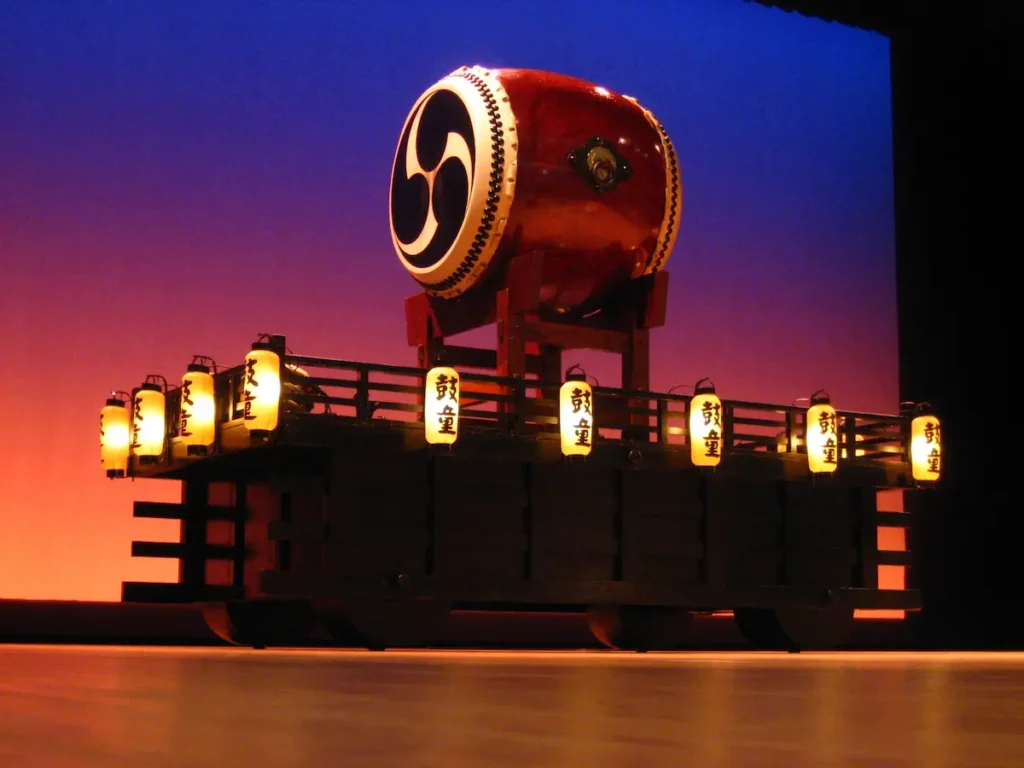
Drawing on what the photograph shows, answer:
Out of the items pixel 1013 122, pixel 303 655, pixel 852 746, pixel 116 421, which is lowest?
pixel 303 655

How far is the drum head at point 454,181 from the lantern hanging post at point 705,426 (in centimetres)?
189

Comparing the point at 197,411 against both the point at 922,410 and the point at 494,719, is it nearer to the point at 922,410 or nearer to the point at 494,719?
the point at 922,410

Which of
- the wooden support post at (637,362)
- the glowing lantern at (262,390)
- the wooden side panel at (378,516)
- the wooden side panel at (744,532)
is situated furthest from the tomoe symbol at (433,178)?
the wooden side panel at (744,532)

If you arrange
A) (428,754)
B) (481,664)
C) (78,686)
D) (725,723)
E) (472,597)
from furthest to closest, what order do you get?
(472,597) < (481,664) < (78,686) < (725,723) < (428,754)

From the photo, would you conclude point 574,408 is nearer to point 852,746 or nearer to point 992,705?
point 992,705

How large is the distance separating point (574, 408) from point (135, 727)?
280 inches

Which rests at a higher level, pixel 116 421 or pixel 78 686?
pixel 116 421

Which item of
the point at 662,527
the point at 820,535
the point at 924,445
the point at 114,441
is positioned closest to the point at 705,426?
the point at 662,527

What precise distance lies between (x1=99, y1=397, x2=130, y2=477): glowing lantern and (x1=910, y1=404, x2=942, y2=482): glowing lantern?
634 centimetres

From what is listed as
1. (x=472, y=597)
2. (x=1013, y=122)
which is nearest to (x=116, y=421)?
(x=472, y=597)

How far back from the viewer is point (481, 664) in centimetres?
657

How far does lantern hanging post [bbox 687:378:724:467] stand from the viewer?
10.1m

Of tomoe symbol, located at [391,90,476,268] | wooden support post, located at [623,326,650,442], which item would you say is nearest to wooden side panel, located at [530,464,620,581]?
wooden support post, located at [623,326,650,442]

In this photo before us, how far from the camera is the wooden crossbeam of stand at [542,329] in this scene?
10.1 meters
